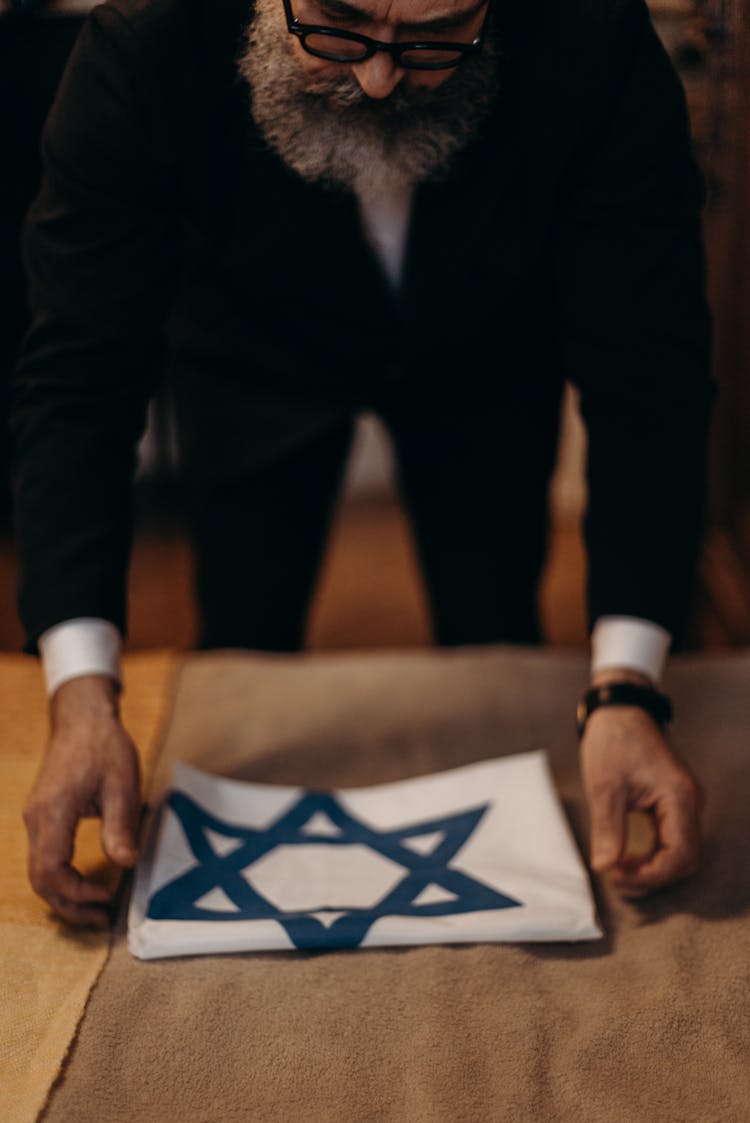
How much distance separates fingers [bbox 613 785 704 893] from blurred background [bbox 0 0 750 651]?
45cm

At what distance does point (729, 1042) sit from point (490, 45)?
699mm

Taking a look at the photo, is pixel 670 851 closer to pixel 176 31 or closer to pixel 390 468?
pixel 176 31

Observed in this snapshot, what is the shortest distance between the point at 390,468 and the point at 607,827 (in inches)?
83.9

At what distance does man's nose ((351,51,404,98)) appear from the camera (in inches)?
29.5

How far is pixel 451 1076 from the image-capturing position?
2.09 ft

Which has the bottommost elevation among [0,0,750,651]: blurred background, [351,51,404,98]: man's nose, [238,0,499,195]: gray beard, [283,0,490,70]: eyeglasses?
[0,0,750,651]: blurred background

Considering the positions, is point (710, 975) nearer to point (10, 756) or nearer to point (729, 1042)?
point (729, 1042)

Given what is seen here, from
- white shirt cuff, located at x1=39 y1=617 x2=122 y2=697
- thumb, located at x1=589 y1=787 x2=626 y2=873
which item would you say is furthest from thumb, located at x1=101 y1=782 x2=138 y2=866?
thumb, located at x1=589 y1=787 x2=626 y2=873

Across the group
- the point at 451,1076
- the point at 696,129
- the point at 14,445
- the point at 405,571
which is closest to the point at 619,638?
the point at 451,1076

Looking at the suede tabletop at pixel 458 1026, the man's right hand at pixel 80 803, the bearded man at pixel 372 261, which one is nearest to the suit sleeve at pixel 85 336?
the bearded man at pixel 372 261

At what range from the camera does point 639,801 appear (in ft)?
2.62

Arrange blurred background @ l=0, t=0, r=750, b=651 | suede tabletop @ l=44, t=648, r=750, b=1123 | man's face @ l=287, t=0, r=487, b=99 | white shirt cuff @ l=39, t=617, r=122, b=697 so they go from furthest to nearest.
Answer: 1. blurred background @ l=0, t=0, r=750, b=651
2. white shirt cuff @ l=39, t=617, r=122, b=697
3. man's face @ l=287, t=0, r=487, b=99
4. suede tabletop @ l=44, t=648, r=750, b=1123

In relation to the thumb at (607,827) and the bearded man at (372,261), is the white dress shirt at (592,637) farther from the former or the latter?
the thumb at (607,827)

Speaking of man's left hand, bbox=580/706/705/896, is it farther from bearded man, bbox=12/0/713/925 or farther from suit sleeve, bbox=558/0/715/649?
suit sleeve, bbox=558/0/715/649
